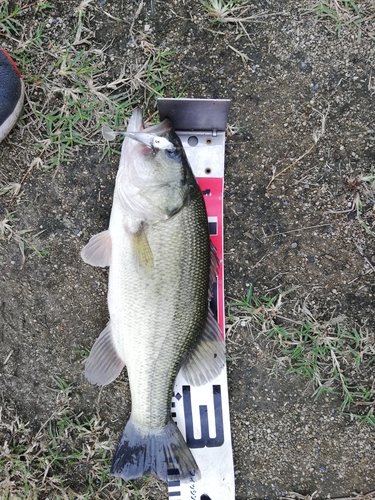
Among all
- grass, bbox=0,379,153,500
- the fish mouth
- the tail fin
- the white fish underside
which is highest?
the fish mouth

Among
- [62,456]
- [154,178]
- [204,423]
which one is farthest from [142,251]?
[62,456]

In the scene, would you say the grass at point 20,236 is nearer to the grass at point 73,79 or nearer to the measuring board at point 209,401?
the grass at point 73,79

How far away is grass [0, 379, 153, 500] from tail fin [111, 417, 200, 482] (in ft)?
1.14

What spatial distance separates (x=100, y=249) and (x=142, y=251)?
0.30 metres

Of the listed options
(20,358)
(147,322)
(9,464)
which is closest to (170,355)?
(147,322)

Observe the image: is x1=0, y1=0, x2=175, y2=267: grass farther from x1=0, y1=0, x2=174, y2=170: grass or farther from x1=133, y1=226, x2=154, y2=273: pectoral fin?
x1=133, y1=226, x2=154, y2=273: pectoral fin

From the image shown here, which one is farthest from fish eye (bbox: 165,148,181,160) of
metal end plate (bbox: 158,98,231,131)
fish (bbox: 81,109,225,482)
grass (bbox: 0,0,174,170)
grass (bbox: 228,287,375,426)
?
grass (bbox: 228,287,375,426)

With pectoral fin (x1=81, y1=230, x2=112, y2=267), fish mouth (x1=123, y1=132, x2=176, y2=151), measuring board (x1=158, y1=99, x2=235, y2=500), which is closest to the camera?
fish mouth (x1=123, y1=132, x2=176, y2=151)

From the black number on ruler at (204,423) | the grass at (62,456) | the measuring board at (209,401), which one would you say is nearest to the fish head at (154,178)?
the measuring board at (209,401)

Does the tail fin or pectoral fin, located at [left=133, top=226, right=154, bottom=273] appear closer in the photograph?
pectoral fin, located at [left=133, top=226, right=154, bottom=273]

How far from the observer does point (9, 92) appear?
2611 millimetres

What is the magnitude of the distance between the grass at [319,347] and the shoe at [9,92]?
1751 mm

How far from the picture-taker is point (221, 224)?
275cm

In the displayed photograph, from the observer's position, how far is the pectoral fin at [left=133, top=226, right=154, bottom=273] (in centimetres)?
224
